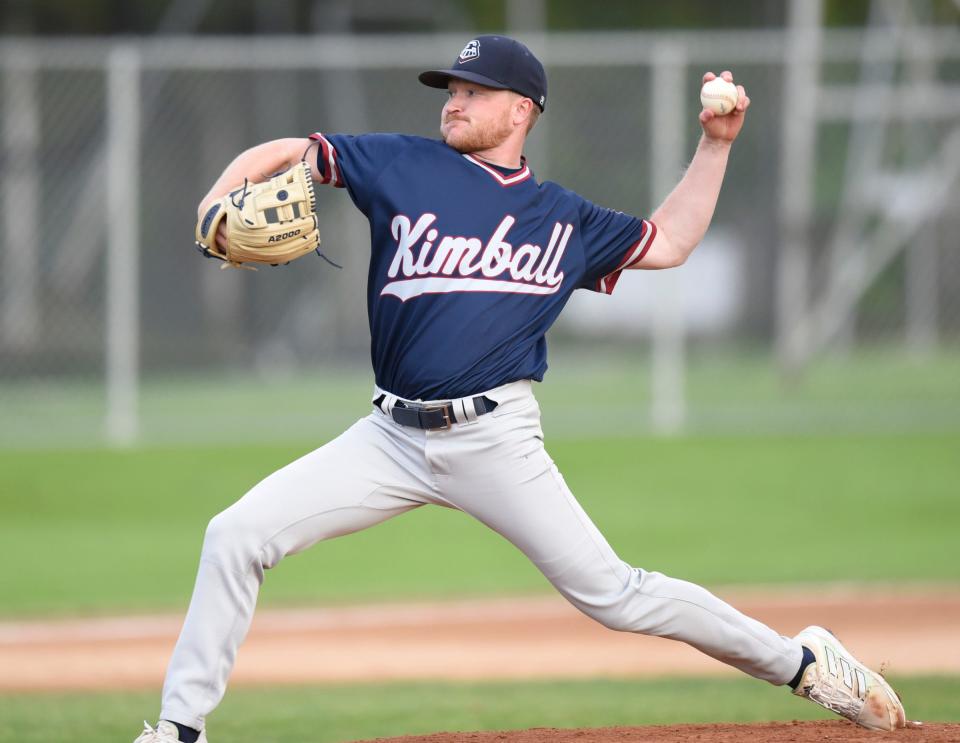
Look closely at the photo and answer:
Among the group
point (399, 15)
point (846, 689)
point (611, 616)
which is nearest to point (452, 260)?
point (611, 616)

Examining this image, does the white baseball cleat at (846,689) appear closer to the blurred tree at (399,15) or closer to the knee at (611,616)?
the knee at (611,616)

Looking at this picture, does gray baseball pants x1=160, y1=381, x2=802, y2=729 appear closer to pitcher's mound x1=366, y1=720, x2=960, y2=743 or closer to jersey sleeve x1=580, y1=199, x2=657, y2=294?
pitcher's mound x1=366, y1=720, x2=960, y2=743

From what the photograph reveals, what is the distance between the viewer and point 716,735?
13.7 ft

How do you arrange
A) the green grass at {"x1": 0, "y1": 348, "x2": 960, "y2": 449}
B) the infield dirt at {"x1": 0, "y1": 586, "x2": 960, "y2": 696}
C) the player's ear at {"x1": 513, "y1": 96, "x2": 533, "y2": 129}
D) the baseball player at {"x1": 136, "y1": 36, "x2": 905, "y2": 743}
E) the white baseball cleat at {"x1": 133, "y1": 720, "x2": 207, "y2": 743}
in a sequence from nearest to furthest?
the white baseball cleat at {"x1": 133, "y1": 720, "x2": 207, "y2": 743} → the baseball player at {"x1": 136, "y1": 36, "x2": 905, "y2": 743} → the player's ear at {"x1": 513, "y1": 96, "x2": 533, "y2": 129} → the infield dirt at {"x1": 0, "y1": 586, "x2": 960, "y2": 696} → the green grass at {"x1": 0, "y1": 348, "x2": 960, "y2": 449}

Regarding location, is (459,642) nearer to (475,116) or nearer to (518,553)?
(518,553)

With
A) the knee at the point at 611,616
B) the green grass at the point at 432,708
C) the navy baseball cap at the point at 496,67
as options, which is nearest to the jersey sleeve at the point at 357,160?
the navy baseball cap at the point at 496,67

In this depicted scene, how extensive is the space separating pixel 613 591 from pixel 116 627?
430cm

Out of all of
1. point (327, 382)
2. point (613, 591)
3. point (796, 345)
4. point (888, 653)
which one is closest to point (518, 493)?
point (613, 591)

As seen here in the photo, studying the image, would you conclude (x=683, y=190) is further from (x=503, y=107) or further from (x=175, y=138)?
(x=175, y=138)

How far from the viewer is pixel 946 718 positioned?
517 cm

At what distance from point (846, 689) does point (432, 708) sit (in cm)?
200

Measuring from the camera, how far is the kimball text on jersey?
4000 mm

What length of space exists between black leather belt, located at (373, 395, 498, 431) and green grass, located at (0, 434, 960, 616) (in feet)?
14.6

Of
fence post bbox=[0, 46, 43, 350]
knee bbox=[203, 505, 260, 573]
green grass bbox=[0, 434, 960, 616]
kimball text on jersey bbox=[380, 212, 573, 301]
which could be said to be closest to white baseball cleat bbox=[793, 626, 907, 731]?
kimball text on jersey bbox=[380, 212, 573, 301]
